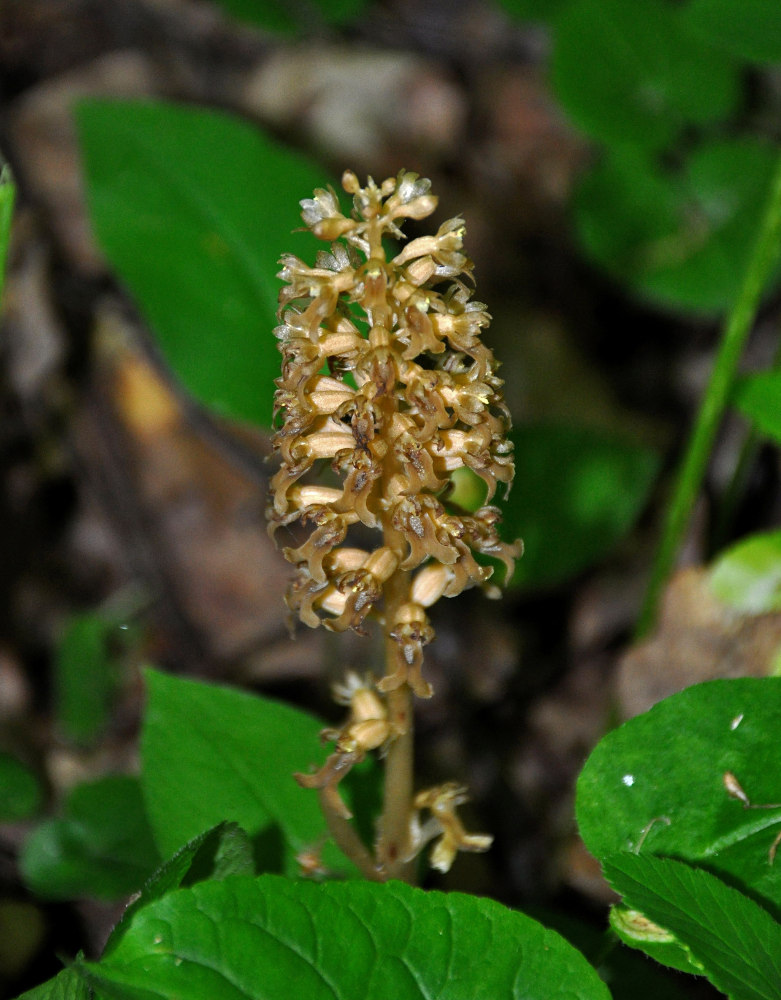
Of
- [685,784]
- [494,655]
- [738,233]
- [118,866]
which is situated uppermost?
[738,233]

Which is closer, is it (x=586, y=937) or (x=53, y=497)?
(x=586, y=937)

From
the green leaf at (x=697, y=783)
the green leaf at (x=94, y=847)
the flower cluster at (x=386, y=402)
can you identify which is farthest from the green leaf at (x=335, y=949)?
the green leaf at (x=94, y=847)

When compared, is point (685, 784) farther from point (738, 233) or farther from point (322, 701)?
point (738, 233)

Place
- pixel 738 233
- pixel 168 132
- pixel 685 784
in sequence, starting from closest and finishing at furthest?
pixel 685 784 → pixel 168 132 → pixel 738 233

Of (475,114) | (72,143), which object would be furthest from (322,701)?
(475,114)

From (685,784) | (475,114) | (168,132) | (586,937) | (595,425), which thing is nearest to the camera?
(685,784)

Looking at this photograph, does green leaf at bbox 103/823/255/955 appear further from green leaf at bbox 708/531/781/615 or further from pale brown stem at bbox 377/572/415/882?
green leaf at bbox 708/531/781/615

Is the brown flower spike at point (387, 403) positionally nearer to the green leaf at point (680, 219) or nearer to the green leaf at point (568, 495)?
the green leaf at point (568, 495)
